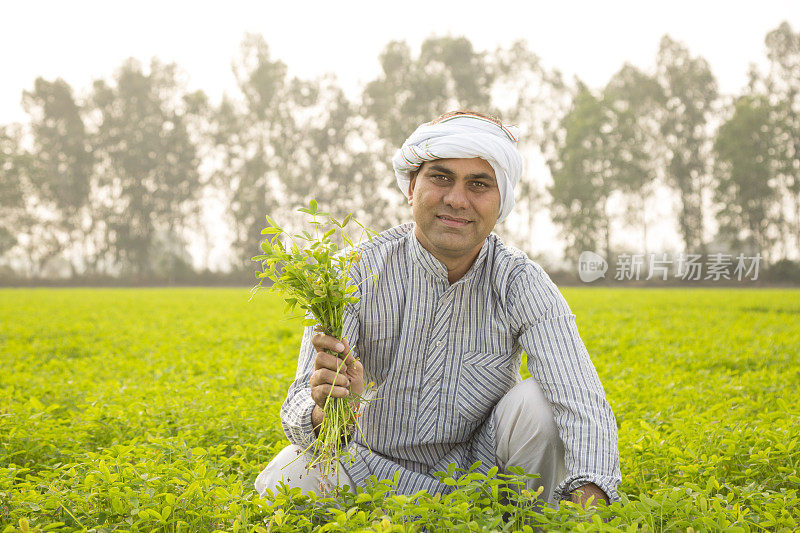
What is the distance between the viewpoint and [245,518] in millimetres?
2221

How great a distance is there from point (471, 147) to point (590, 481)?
1318 millimetres

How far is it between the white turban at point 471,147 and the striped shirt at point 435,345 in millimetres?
303

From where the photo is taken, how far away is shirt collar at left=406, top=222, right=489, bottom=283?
2793 millimetres

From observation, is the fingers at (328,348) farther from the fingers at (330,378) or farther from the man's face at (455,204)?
the man's face at (455,204)

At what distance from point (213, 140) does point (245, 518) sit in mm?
43252

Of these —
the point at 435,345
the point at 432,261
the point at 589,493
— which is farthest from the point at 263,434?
the point at 589,493

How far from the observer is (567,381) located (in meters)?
2.53

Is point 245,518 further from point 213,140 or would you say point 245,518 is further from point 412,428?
point 213,140

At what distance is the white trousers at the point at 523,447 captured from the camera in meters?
2.57

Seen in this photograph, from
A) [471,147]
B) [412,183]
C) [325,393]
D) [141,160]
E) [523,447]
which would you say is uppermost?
[141,160]

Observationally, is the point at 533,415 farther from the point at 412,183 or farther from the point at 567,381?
the point at 412,183

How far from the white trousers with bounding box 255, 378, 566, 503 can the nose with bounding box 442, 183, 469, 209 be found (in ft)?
2.48

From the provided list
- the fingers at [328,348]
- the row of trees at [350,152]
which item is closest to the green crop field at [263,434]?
the fingers at [328,348]

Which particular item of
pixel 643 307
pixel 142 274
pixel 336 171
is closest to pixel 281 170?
pixel 336 171
